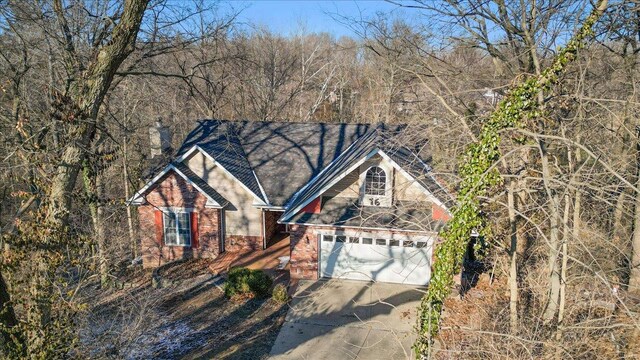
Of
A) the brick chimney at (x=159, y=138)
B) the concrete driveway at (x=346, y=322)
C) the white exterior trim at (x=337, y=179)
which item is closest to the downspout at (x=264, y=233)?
the white exterior trim at (x=337, y=179)

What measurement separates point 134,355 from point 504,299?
35.0 feet

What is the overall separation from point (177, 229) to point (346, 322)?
28.0ft

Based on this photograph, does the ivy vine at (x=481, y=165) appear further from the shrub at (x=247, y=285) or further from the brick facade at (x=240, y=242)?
the brick facade at (x=240, y=242)

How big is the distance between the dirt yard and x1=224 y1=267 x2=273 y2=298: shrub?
0.29m

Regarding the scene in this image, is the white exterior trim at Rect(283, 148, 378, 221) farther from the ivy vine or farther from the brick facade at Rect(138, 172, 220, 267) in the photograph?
the ivy vine

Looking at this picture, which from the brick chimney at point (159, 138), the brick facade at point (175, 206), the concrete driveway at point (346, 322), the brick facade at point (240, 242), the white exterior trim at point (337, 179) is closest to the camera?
the concrete driveway at point (346, 322)

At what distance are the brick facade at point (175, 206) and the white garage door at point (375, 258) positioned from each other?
500cm

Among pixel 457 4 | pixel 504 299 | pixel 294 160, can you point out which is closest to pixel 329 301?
pixel 504 299

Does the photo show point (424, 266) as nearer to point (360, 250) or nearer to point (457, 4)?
point (360, 250)

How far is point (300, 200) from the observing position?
15711 mm

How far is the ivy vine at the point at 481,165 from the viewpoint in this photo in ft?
23.4

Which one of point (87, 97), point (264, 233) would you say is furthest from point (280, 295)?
point (87, 97)

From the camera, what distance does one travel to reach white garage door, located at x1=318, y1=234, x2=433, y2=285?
1495 cm

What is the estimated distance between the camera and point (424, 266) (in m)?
15.0
